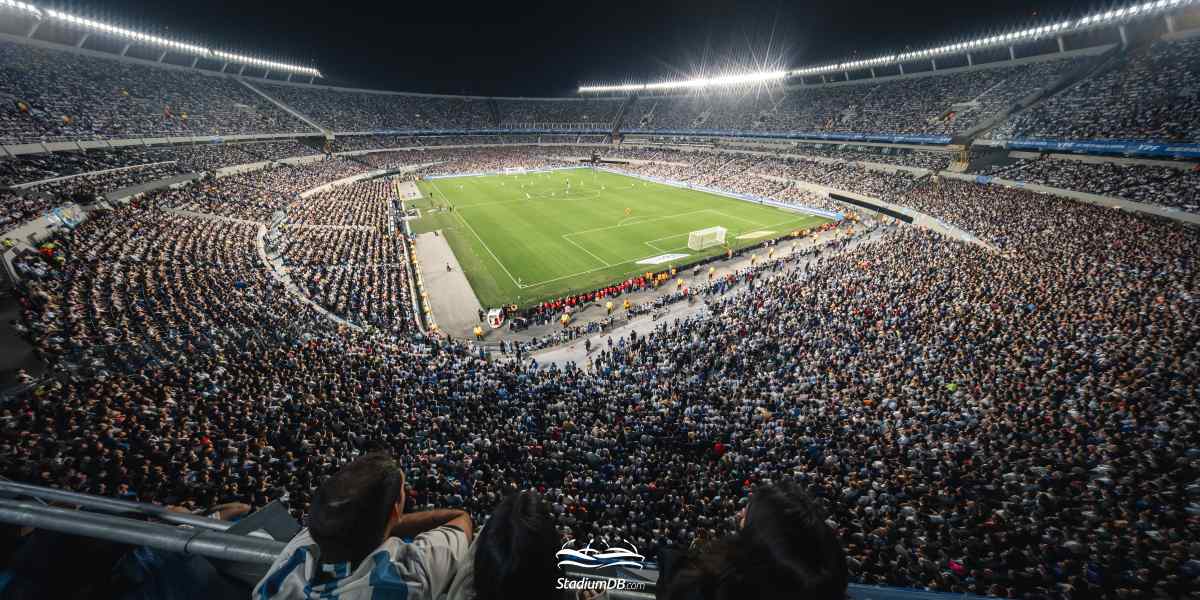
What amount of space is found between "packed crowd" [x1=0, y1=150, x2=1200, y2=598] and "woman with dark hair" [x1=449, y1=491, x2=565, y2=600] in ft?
23.8

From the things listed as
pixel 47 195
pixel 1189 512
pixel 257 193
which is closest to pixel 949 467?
pixel 1189 512

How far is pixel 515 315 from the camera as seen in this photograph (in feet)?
90.8

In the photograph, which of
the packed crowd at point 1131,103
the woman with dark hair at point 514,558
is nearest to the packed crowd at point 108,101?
the woman with dark hair at point 514,558

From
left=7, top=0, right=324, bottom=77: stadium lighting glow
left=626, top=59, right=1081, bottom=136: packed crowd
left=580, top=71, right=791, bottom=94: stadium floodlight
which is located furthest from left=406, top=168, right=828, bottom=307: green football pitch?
left=580, top=71, right=791, bottom=94: stadium floodlight

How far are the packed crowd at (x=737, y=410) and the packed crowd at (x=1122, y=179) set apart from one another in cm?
565

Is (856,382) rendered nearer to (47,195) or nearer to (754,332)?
(754,332)

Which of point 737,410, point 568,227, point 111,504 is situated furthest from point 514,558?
point 568,227

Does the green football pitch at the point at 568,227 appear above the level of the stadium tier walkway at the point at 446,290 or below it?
above

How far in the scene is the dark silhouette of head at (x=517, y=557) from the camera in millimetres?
1590

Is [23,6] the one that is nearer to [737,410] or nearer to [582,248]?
[582,248]

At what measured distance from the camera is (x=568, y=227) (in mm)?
47125

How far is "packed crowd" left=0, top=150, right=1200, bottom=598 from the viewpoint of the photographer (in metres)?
9.41

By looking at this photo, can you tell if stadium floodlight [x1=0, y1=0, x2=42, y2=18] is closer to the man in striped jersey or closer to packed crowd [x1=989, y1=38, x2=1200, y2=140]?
the man in striped jersey

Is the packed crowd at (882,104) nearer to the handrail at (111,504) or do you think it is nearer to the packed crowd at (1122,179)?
the packed crowd at (1122,179)
